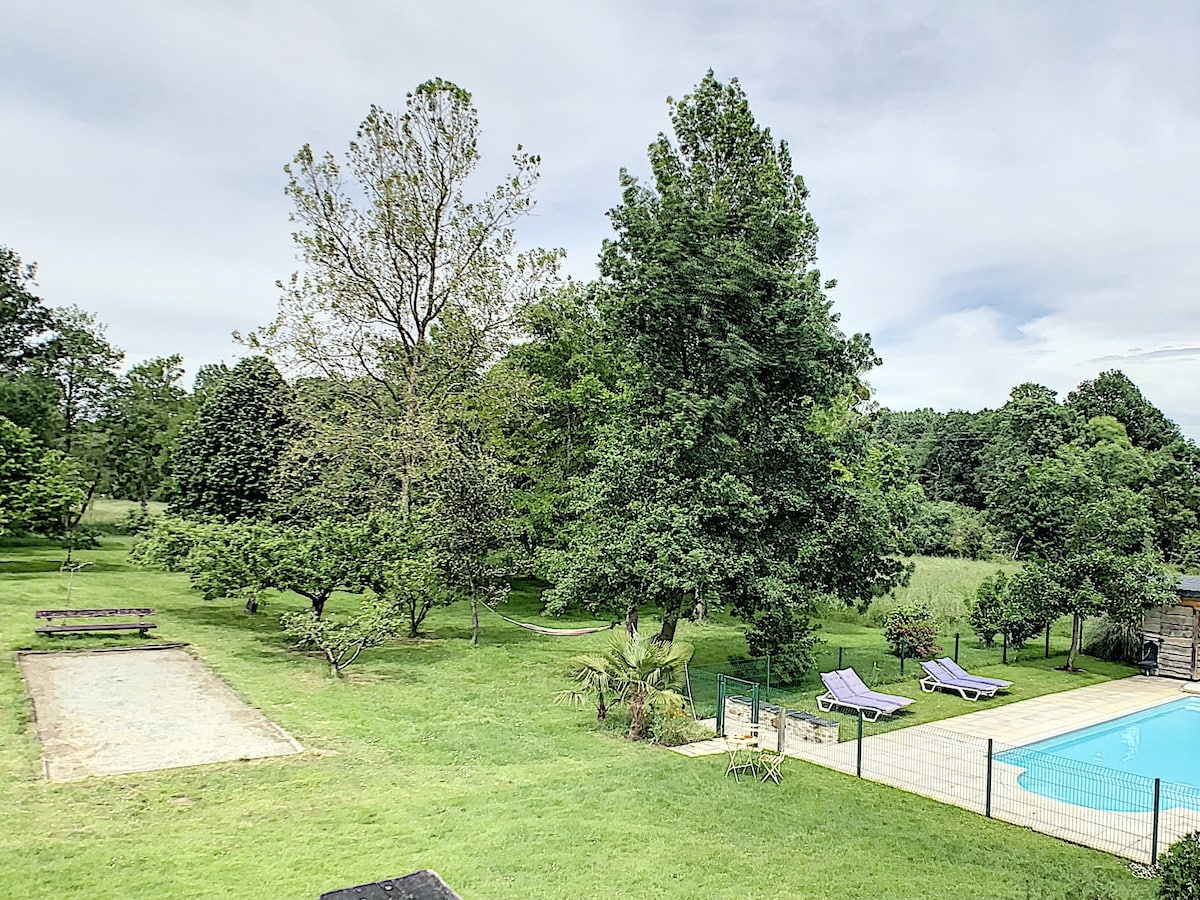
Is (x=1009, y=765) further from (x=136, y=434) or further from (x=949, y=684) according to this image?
(x=136, y=434)

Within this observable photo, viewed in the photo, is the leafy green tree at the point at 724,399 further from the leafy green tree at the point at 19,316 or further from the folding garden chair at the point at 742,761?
the leafy green tree at the point at 19,316

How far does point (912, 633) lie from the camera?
1797 centimetres

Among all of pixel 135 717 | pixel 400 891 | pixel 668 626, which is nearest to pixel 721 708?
pixel 668 626

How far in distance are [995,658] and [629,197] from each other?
14243 mm

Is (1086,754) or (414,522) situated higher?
(414,522)

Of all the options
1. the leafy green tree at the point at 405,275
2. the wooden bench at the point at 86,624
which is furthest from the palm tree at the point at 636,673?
the wooden bench at the point at 86,624

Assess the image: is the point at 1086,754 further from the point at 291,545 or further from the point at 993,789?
the point at 291,545

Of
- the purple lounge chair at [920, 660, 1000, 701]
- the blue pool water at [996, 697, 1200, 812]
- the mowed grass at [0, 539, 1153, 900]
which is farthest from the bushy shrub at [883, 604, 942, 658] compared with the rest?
the mowed grass at [0, 539, 1153, 900]

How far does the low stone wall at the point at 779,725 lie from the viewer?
1156cm

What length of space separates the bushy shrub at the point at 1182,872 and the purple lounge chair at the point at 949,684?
10.3m

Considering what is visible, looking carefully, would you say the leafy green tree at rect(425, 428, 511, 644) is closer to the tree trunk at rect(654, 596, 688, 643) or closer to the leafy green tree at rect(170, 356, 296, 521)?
the tree trunk at rect(654, 596, 688, 643)

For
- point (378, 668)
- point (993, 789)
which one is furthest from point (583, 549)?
point (993, 789)

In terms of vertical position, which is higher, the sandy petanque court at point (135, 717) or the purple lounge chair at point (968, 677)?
the purple lounge chair at point (968, 677)

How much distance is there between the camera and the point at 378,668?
50.8ft
